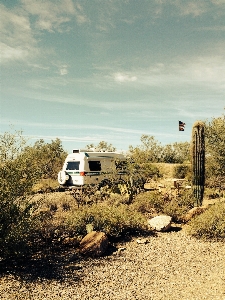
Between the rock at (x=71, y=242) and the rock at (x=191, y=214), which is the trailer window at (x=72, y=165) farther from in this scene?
the rock at (x=71, y=242)

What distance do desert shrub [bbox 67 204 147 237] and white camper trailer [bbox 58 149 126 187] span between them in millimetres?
5729

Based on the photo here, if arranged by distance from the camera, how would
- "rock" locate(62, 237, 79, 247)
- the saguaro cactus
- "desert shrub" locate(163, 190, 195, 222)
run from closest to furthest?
"rock" locate(62, 237, 79, 247)
"desert shrub" locate(163, 190, 195, 222)
the saguaro cactus

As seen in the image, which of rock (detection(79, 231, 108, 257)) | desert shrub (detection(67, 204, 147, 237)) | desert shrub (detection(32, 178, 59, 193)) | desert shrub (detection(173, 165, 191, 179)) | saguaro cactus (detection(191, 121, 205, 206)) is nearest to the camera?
rock (detection(79, 231, 108, 257))

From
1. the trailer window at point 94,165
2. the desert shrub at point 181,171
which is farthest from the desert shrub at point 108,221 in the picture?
the desert shrub at point 181,171

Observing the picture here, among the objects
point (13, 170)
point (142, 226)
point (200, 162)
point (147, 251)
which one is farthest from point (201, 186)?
point (13, 170)

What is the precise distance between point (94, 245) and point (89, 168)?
7.95 meters

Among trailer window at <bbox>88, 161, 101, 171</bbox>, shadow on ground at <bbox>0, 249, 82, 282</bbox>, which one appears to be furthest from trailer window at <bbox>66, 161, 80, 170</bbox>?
shadow on ground at <bbox>0, 249, 82, 282</bbox>

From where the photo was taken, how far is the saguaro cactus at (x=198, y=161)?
37.3 feet

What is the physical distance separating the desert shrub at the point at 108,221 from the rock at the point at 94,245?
2.16ft

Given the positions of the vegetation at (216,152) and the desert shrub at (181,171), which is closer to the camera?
the vegetation at (216,152)

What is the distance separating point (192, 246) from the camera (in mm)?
7184

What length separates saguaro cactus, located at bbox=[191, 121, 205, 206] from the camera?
448 inches

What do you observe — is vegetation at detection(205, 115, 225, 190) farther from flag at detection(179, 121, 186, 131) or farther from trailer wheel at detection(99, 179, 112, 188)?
trailer wheel at detection(99, 179, 112, 188)

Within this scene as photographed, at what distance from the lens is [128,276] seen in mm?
5520
